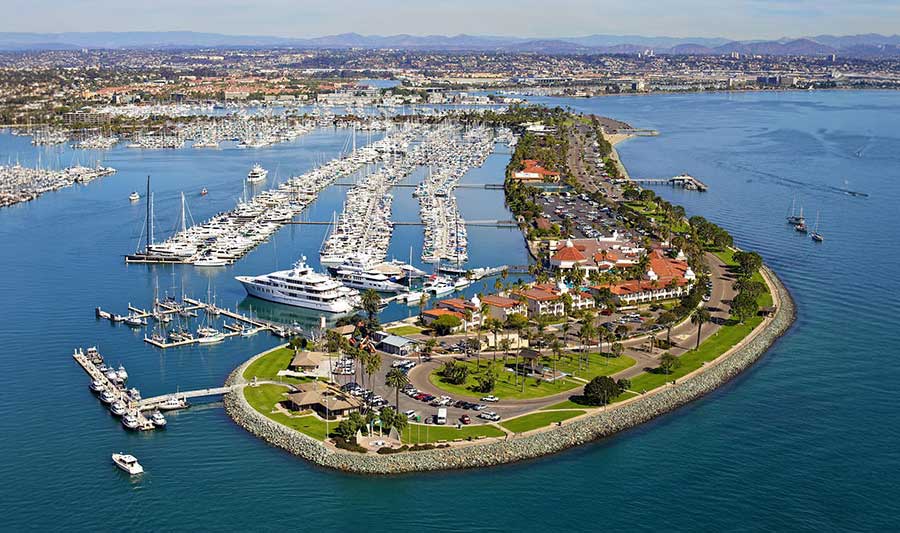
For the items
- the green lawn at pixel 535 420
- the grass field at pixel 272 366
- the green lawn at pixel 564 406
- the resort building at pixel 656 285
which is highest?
the resort building at pixel 656 285

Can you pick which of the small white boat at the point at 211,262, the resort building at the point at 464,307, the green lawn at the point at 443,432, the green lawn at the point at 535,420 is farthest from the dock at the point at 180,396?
the small white boat at the point at 211,262

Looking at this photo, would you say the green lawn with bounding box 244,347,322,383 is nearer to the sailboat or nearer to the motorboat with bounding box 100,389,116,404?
the motorboat with bounding box 100,389,116,404

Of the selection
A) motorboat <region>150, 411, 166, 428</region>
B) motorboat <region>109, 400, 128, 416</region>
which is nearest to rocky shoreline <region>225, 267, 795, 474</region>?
motorboat <region>150, 411, 166, 428</region>

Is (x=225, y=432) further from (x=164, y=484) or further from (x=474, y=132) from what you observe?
(x=474, y=132)

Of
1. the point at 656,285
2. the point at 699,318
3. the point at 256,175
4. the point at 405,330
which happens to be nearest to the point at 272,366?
the point at 405,330

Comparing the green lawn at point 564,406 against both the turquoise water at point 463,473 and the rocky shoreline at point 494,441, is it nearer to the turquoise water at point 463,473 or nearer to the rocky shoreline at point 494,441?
the rocky shoreline at point 494,441

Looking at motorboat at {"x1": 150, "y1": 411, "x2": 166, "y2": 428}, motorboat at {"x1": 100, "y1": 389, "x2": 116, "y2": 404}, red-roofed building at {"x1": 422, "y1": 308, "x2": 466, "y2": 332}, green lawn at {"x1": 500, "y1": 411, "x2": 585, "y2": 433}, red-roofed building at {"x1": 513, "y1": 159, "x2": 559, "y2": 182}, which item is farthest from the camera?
red-roofed building at {"x1": 513, "y1": 159, "x2": 559, "y2": 182}

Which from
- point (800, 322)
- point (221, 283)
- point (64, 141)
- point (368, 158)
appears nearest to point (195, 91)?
point (64, 141)
